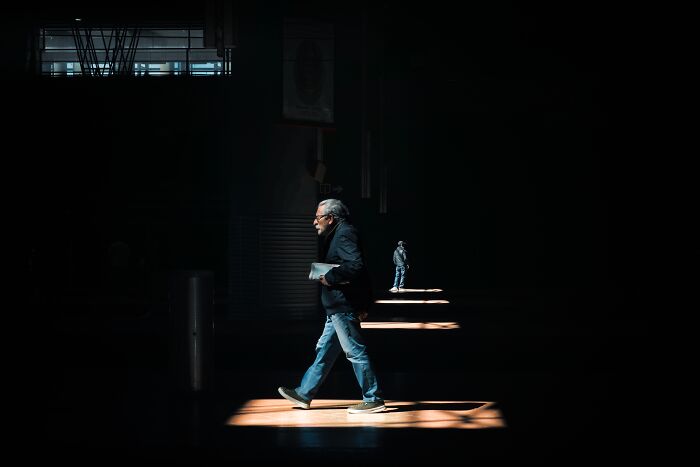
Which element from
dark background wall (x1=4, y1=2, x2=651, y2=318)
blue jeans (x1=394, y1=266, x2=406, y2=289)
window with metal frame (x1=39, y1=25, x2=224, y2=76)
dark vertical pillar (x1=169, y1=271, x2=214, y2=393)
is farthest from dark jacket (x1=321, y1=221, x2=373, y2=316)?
blue jeans (x1=394, y1=266, x2=406, y2=289)

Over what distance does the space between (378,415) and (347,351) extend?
0.56 meters

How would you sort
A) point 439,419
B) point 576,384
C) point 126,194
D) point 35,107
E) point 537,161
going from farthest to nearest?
point 537,161
point 126,194
point 35,107
point 576,384
point 439,419

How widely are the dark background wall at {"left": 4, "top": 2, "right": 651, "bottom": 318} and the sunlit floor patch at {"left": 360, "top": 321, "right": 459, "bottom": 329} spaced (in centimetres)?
598

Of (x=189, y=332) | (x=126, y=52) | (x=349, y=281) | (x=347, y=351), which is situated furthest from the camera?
(x=126, y=52)

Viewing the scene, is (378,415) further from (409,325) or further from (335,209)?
(409,325)

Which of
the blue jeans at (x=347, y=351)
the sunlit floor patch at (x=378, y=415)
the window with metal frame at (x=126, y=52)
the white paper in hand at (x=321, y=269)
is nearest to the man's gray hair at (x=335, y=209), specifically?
the white paper in hand at (x=321, y=269)

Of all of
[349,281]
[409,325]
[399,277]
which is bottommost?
[399,277]

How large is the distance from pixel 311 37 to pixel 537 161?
17.1m

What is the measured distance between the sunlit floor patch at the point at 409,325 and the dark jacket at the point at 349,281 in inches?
401

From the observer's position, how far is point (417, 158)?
118 feet

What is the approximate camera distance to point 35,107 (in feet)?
98.7

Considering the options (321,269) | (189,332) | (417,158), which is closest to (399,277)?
(417,158)

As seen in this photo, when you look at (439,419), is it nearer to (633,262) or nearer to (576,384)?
(576,384)

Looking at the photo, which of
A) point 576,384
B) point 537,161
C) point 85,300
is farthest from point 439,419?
point 537,161
